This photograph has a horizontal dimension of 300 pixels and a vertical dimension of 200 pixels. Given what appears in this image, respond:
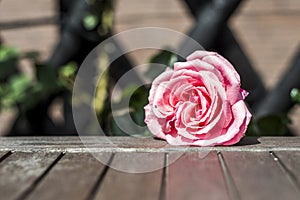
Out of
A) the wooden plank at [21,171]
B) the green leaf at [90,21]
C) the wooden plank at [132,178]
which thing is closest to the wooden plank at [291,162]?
the wooden plank at [132,178]

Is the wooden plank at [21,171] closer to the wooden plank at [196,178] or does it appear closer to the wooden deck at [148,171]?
the wooden deck at [148,171]

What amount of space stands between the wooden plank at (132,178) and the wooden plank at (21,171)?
0.09m

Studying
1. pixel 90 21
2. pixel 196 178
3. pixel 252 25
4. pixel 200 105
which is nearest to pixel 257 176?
pixel 196 178

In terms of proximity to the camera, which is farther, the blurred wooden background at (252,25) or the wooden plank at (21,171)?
the blurred wooden background at (252,25)

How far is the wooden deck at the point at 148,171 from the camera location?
64 centimetres

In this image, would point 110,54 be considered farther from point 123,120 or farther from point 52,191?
point 52,191

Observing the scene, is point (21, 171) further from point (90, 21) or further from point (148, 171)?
point (90, 21)

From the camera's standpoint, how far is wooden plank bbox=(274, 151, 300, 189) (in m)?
0.70

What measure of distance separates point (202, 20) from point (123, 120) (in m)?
0.53

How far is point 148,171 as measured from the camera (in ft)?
2.44

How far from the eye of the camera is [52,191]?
65 cm

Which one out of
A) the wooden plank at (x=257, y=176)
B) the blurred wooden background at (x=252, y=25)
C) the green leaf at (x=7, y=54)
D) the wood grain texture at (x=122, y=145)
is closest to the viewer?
the wooden plank at (x=257, y=176)

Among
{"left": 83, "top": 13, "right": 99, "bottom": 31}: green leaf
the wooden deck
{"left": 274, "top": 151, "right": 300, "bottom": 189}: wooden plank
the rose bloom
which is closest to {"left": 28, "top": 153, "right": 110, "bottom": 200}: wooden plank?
the wooden deck

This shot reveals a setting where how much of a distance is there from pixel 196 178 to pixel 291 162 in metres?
0.15
